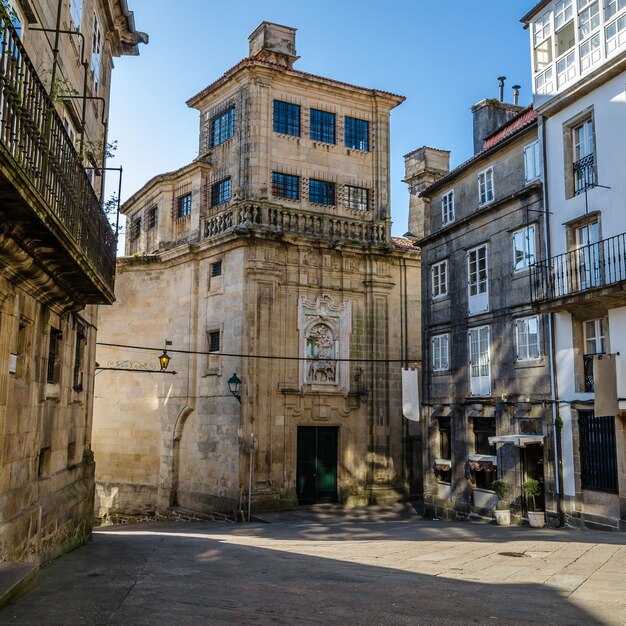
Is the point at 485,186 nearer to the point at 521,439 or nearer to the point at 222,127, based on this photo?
the point at 521,439

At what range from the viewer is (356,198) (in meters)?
28.4

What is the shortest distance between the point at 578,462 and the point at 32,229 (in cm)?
1435

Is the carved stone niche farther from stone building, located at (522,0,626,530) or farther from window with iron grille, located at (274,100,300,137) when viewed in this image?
stone building, located at (522,0,626,530)

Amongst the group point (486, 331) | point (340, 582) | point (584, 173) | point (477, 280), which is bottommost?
point (340, 582)

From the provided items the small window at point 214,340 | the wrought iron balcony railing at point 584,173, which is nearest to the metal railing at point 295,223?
the small window at point 214,340

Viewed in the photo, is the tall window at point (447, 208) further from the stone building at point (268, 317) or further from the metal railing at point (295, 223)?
the metal railing at point (295, 223)

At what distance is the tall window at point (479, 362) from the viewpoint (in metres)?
21.2

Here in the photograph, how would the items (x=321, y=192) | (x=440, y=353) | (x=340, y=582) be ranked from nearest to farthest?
(x=340, y=582)
(x=440, y=353)
(x=321, y=192)

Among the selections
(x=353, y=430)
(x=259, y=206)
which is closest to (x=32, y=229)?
(x=259, y=206)

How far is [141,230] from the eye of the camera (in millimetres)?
32500

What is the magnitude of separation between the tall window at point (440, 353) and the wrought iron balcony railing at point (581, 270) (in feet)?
16.0

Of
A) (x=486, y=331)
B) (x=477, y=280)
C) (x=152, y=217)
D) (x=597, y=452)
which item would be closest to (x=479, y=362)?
(x=486, y=331)

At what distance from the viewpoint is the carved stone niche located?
2592 cm

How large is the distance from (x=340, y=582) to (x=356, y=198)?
20.4 meters
